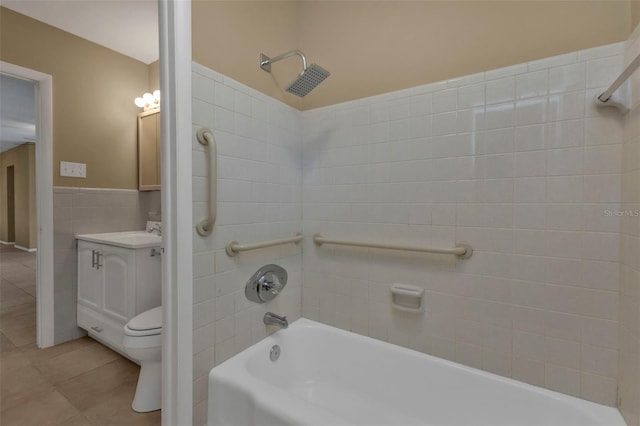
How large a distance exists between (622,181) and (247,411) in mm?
1619

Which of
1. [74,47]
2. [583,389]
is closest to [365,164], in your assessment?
[583,389]

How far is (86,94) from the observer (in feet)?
7.80

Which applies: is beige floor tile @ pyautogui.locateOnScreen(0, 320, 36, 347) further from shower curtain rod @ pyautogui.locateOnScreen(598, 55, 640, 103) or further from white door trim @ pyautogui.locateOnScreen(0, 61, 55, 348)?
shower curtain rod @ pyautogui.locateOnScreen(598, 55, 640, 103)

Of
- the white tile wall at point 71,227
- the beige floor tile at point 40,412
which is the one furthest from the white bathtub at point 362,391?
the white tile wall at point 71,227

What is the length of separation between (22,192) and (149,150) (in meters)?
5.87

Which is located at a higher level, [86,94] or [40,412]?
[86,94]

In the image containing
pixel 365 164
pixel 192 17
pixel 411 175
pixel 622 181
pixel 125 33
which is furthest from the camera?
pixel 125 33

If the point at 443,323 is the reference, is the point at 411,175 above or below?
above

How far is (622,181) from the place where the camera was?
101 cm

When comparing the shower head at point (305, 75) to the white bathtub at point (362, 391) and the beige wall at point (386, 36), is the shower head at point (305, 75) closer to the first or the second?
the beige wall at point (386, 36)

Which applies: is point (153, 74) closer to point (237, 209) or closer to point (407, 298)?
point (237, 209)

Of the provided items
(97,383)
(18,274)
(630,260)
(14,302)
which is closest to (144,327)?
(97,383)

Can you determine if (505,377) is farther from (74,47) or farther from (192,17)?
(74,47)

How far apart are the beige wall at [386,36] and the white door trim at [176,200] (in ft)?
0.37
